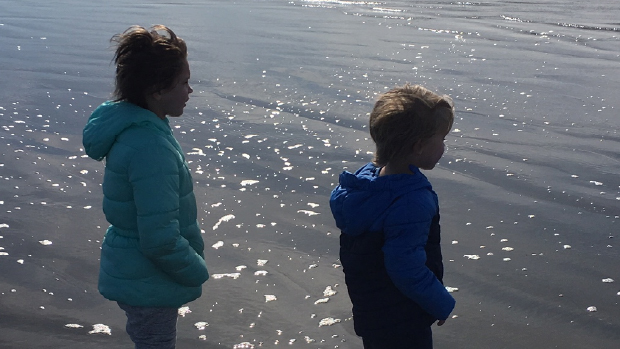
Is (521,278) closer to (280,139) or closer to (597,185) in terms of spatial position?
(597,185)

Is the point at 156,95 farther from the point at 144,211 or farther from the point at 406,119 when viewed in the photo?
the point at 406,119

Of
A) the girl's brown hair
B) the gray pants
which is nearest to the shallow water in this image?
the gray pants

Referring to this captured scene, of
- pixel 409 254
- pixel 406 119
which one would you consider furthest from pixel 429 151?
pixel 409 254

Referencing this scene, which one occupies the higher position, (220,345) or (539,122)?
(539,122)

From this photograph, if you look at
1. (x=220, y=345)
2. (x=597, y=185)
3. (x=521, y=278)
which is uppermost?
(x=597, y=185)

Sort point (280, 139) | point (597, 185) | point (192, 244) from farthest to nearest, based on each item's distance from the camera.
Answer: point (280, 139), point (597, 185), point (192, 244)

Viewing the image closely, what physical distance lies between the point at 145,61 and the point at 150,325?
987 millimetres

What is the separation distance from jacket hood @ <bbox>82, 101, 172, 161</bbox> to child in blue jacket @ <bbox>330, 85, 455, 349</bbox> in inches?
28.8

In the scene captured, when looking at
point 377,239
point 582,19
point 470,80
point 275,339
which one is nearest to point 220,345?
point 275,339

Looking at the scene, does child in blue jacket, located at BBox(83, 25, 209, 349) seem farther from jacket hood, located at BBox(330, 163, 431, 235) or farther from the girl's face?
jacket hood, located at BBox(330, 163, 431, 235)

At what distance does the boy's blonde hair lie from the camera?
2.48 metres

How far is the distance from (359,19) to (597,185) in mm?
10964

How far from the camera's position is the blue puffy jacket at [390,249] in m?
2.44

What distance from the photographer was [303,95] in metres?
9.09
